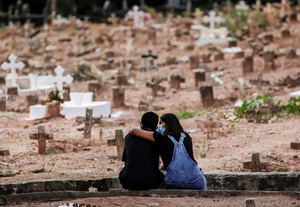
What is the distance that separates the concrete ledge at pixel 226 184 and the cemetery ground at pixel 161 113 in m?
0.27

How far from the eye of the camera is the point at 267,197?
9062mm

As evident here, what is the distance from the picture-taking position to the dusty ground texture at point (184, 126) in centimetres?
1195

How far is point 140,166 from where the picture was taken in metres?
9.38

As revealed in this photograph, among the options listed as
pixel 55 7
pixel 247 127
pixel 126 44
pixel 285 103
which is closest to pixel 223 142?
pixel 247 127

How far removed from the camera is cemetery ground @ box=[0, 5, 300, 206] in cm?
1196

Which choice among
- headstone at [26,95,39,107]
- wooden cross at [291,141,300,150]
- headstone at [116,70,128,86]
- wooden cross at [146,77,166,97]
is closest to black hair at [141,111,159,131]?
wooden cross at [291,141,300,150]

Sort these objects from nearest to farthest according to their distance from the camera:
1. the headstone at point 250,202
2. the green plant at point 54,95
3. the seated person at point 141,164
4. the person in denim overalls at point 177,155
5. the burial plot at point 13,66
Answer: the headstone at point 250,202
the seated person at point 141,164
the person in denim overalls at point 177,155
the green plant at point 54,95
the burial plot at point 13,66

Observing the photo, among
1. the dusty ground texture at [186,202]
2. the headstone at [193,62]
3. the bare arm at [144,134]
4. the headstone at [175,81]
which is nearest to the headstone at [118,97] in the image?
the headstone at [175,81]

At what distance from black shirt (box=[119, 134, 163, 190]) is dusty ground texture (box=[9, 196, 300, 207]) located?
0.39 m

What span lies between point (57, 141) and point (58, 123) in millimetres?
2067

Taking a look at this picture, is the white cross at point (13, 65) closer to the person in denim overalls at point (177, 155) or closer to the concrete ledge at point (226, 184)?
the concrete ledge at point (226, 184)

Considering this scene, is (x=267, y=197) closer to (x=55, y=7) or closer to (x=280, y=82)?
(x=280, y=82)

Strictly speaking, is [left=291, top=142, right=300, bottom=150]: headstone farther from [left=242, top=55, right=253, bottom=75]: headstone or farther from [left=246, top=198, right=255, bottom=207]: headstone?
[left=242, top=55, right=253, bottom=75]: headstone

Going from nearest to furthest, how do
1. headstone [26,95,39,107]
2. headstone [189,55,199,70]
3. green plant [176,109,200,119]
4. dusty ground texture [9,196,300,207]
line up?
dusty ground texture [9,196,300,207] < green plant [176,109,200,119] < headstone [26,95,39,107] < headstone [189,55,199,70]
